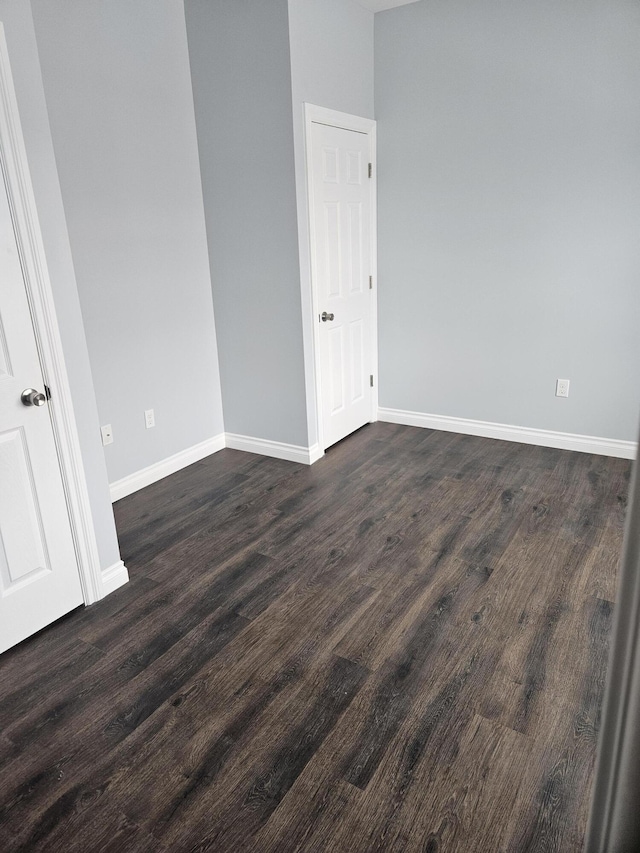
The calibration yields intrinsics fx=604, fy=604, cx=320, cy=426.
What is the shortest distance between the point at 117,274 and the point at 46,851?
269 cm

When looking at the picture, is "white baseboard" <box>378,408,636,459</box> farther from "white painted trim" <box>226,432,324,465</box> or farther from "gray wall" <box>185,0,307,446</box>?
"gray wall" <box>185,0,307,446</box>

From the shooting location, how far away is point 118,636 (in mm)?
2373

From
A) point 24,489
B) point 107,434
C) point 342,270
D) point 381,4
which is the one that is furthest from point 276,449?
point 381,4

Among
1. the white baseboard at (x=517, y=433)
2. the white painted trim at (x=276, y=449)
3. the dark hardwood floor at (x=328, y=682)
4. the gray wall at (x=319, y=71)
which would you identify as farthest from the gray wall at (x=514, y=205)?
the white painted trim at (x=276, y=449)

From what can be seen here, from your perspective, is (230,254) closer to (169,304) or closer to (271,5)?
(169,304)

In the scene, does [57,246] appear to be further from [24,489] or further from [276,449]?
[276,449]

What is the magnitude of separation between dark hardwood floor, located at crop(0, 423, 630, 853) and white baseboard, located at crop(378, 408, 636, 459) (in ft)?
1.70

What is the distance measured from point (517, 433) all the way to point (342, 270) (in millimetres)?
1656

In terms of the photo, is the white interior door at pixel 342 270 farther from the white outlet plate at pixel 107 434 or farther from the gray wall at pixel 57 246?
the gray wall at pixel 57 246

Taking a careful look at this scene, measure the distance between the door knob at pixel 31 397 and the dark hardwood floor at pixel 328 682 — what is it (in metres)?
0.92

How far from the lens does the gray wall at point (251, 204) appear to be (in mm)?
3373

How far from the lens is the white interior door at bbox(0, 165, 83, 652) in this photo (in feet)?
7.05

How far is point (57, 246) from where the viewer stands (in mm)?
2273

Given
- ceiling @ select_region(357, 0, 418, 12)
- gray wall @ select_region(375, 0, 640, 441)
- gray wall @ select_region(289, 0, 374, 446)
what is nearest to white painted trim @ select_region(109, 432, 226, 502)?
gray wall @ select_region(289, 0, 374, 446)
